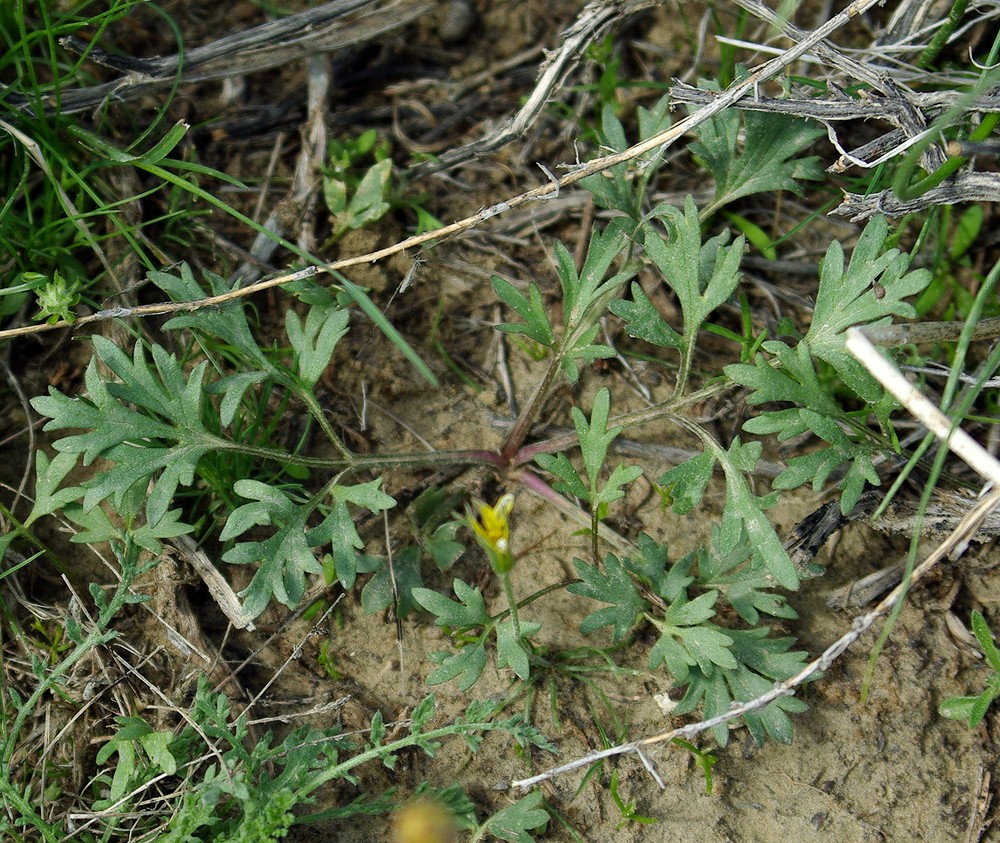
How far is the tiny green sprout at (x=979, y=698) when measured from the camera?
2303 millimetres

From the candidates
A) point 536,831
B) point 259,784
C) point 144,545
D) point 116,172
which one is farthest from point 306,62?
point 536,831

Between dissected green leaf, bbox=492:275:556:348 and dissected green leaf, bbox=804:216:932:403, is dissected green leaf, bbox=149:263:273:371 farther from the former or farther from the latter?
dissected green leaf, bbox=804:216:932:403

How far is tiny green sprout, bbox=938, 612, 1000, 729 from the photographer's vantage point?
230cm

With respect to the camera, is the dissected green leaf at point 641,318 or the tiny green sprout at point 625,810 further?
the dissected green leaf at point 641,318

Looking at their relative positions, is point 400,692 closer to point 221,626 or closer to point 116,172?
point 221,626

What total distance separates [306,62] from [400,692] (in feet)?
7.40

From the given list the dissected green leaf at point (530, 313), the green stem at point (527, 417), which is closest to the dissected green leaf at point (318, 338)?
the dissected green leaf at point (530, 313)

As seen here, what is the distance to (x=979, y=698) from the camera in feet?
7.61

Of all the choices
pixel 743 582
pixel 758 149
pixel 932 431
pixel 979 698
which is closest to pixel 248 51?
pixel 758 149

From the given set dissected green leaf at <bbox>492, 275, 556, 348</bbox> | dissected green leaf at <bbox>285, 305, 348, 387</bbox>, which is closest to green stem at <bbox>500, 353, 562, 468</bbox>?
dissected green leaf at <bbox>492, 275, 556, 348</bbox>

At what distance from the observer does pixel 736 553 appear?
247 centimetres

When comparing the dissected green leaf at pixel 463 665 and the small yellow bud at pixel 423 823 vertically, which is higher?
the dissected green leaf at pixel 463 665

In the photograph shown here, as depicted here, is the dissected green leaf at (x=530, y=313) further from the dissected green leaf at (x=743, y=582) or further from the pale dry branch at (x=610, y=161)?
→ the dissected green leaf at (x=743, y=582)

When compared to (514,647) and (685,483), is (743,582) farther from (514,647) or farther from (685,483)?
(514,647)
